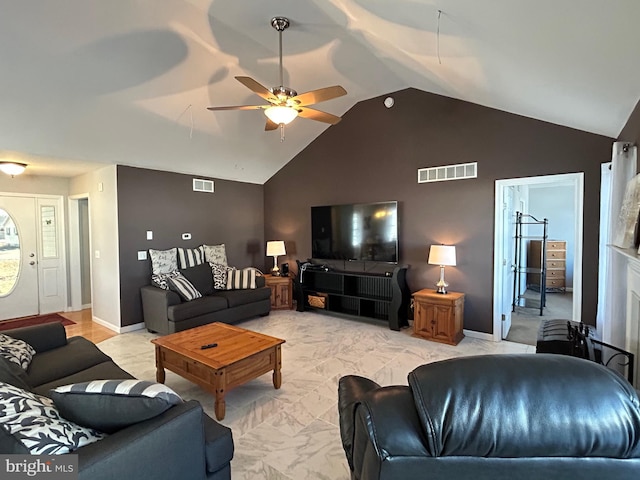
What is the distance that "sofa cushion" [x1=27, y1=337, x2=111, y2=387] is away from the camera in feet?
7.39

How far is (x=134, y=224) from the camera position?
4914 millimetres

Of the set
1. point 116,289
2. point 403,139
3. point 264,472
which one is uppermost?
point 403,139

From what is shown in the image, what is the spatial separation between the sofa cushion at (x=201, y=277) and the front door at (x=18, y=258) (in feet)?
8.88

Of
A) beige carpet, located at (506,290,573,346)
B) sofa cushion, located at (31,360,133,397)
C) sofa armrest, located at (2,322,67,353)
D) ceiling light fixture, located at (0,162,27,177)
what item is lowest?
beige carpet, located at (506,290,573,346)

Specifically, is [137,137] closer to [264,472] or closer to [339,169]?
[339,169]

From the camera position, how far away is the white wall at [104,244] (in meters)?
4.78

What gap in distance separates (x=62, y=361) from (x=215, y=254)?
334 cm

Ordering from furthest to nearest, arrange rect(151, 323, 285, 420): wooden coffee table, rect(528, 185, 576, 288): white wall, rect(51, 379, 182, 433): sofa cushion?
rect(528, 185, 576, 288): white wall
rect(151, 323, 285, 420): wooden coffee table
rect(51, 379, 182, 433): sofa cushion

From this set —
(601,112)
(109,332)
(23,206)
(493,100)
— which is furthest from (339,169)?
(23,206)

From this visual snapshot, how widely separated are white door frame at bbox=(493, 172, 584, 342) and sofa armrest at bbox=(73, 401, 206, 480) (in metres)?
3.99

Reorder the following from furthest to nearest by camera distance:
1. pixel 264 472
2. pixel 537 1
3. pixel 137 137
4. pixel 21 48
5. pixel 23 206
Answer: pixel 23 206, pixel 137 137, pixel 21 48, pixel 264 472, pixel 537 1

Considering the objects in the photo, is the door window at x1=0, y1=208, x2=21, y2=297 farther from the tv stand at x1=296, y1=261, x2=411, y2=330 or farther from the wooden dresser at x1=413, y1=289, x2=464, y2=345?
the wooden dresser at x1=413, y1=289, x2=464, y2=345

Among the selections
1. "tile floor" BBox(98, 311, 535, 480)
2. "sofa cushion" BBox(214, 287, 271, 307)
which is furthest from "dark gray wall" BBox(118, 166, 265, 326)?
"sofa cushion" BBox(214, 287, 271, 307)

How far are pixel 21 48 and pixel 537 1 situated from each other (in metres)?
3.76
